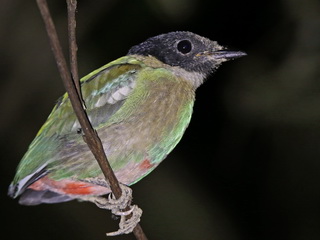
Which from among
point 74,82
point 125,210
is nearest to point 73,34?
point 74,82

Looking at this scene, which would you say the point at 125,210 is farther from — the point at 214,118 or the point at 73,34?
the point at 214,118

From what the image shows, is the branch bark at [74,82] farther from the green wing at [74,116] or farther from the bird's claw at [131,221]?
the green wing at [74,116]

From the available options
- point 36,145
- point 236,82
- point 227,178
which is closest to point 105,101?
point 36,145

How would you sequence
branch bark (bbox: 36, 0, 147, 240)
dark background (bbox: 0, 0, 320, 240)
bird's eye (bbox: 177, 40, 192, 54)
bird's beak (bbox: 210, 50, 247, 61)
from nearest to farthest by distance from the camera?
branch bark (bbox: 36, 0, 147, 240) < bird's beak (bbox: 210, 50, 247, 61) < bird's eye (bbox: 177, 40, 192, 54) < dark background (bbox: 0, 0, 320, 240)

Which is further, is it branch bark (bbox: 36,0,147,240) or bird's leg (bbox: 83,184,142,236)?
bird's leg (bbox: 83,184,142,236)

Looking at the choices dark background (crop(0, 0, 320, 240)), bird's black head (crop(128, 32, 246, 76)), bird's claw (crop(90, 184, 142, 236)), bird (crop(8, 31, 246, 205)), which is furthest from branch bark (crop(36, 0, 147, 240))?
dark background (crop(0, 0, 320, 240))

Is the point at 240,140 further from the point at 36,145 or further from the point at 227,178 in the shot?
the point at 36,145

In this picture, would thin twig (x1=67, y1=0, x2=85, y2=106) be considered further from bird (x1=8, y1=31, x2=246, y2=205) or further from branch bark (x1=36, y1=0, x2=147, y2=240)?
bird (x1=8, y1=31, x2=246, y2=205)
